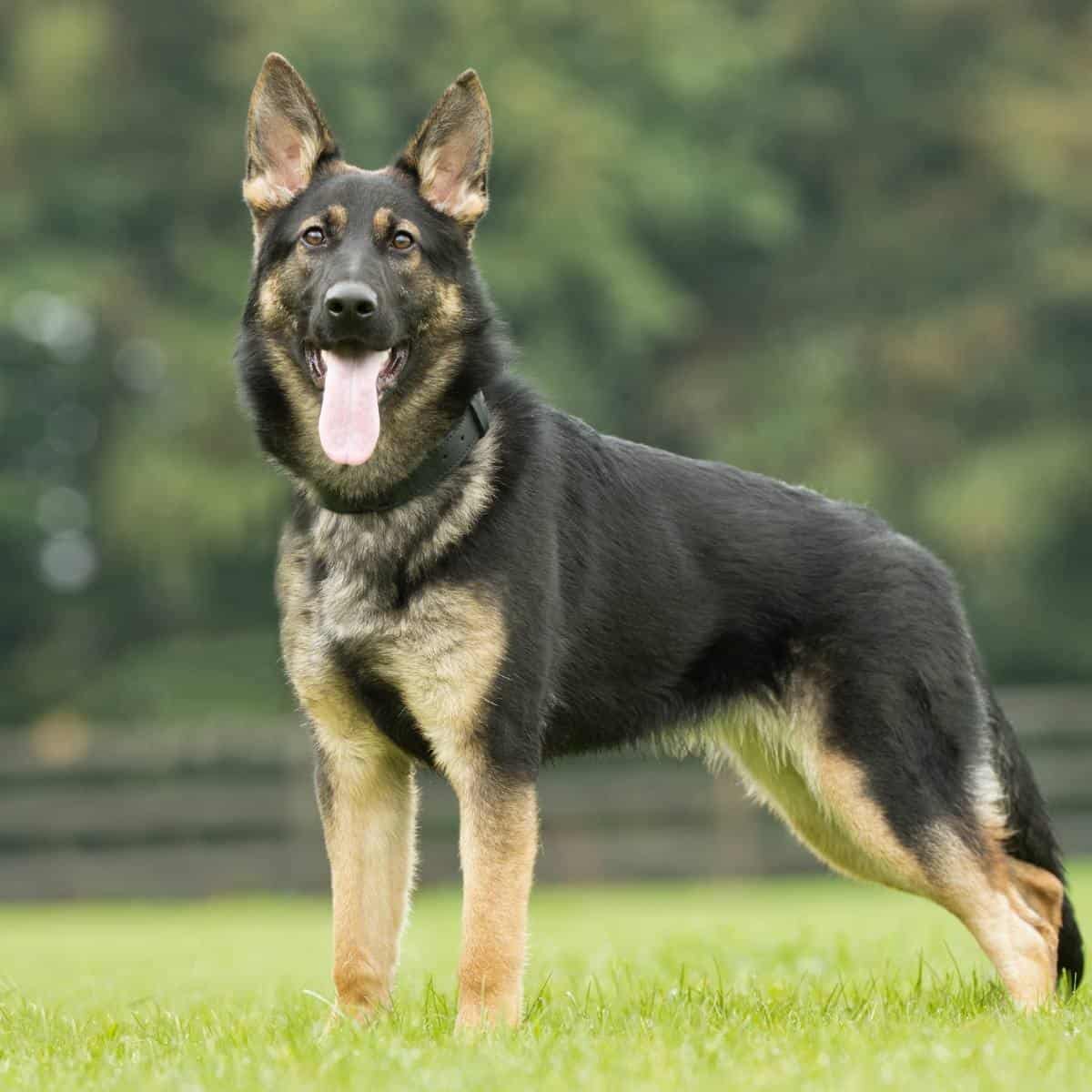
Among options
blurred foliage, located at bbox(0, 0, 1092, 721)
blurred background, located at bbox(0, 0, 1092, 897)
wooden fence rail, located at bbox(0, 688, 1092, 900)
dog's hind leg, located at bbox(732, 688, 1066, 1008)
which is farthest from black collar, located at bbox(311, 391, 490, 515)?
blurred foliage, located at bbox(0, 0, 1092, 721)

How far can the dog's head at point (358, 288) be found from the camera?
207 inches

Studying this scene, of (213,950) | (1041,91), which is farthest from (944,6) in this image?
(213,950)

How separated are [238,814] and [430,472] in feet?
42.4

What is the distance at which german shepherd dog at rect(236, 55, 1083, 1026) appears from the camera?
5156mm

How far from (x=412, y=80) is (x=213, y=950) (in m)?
12.9

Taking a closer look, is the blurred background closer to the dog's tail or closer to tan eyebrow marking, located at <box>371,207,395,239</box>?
the dog's tail

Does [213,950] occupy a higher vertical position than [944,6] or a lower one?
lower

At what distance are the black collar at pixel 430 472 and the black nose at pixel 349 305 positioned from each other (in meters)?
0.45

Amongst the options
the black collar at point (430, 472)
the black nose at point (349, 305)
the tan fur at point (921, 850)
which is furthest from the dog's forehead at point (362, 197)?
the tan fur at point (921, 850)

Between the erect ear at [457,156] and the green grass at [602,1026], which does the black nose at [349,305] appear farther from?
the green grass at [602,1026]

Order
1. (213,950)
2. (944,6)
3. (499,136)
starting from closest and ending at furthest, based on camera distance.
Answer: (213,950), (499,136), (944,6)

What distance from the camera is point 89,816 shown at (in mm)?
18031

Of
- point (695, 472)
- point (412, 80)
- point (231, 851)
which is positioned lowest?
point (231, 851)

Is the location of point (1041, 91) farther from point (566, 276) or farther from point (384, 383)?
point (384, 383)
